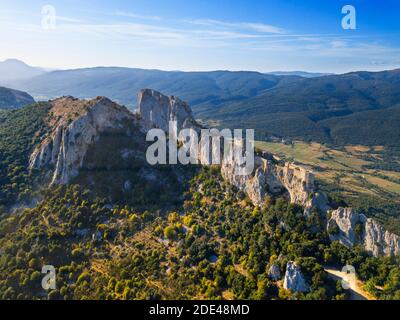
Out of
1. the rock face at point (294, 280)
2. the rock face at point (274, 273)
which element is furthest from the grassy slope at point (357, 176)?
the rock face at point (294, 280)

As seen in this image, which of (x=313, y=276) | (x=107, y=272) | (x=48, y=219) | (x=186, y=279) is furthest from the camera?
(x=48, y=219)

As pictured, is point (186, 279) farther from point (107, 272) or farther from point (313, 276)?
point (313, 276)

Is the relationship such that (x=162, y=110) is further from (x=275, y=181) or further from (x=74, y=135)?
(x=275, y=181)

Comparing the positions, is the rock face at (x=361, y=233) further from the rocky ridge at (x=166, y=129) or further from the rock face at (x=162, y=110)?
the rock face at (x=162, y=110)

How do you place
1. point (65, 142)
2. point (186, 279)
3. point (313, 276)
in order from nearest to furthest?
point (313, 276) < point (186, 279) < point (65, 142)

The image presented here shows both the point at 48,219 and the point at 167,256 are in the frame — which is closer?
the point at 167,256

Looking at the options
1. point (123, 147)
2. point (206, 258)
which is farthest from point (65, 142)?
point (206, 258)

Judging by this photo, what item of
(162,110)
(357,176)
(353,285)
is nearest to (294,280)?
(353,285)

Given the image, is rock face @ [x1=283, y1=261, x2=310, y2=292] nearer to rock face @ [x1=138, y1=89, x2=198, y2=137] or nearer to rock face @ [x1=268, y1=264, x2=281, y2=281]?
rock face @ [x1=268, y1=264, x2=281, y2=281]
